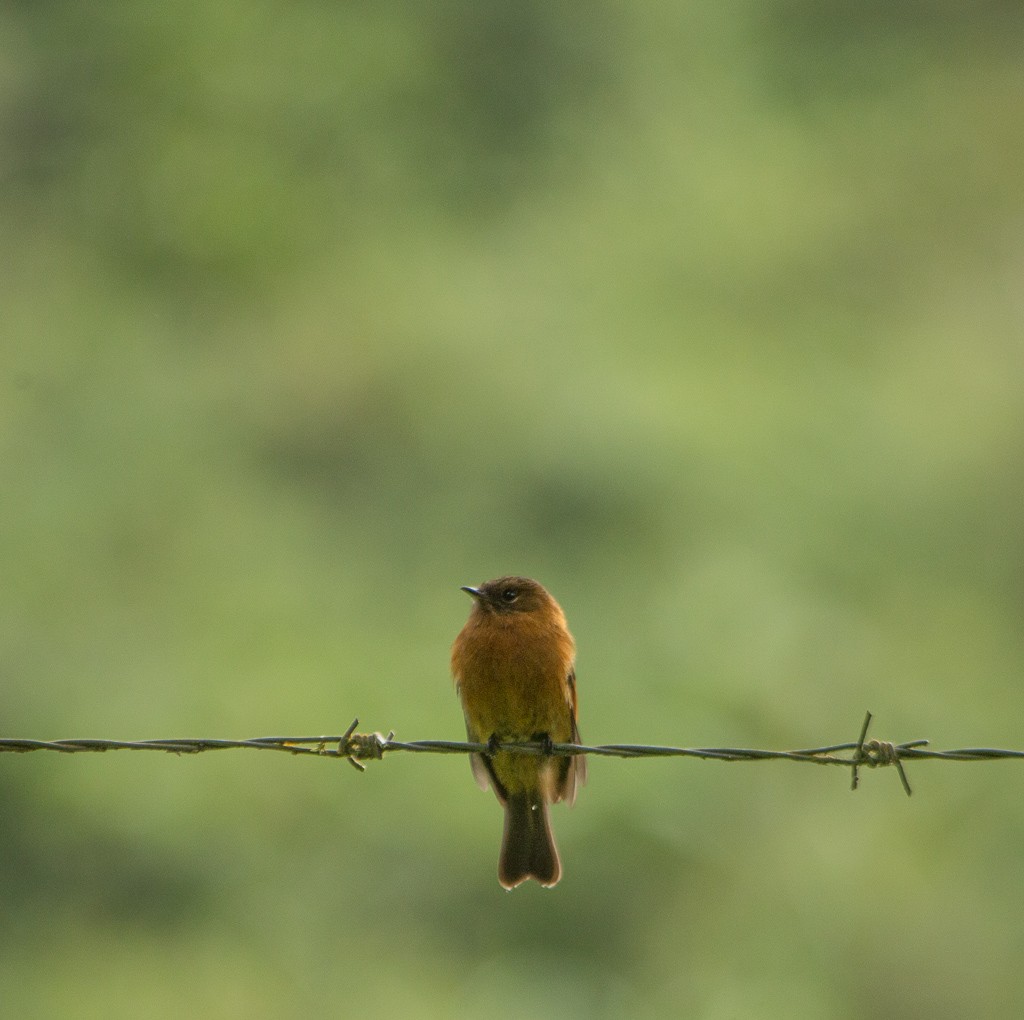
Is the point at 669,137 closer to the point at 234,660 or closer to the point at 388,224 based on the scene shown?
the point at 388,224

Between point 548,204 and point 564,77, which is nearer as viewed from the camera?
point 548,204

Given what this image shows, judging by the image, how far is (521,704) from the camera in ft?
23.6

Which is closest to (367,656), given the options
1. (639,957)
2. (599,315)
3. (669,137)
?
(639,957)

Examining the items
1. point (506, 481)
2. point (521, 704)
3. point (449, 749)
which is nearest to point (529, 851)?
point (521, 704)

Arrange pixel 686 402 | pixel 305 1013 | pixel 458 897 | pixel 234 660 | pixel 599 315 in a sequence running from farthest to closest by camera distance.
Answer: pixel 599 315 < pixel 686 402 < pixel 234 660 < pixel 458 897 < pixel 305 1013

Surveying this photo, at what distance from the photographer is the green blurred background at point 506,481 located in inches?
549

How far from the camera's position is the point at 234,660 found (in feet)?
49.8

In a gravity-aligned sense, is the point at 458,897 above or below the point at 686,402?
below

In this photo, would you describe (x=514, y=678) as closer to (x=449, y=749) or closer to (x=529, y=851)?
(x=529, y=851)

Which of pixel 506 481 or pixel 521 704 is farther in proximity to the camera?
pixel 506 481

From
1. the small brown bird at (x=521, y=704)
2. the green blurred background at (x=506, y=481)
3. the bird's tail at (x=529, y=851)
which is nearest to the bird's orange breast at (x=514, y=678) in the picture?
the small brown bird at (x=521, y=704)

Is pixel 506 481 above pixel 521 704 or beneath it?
above

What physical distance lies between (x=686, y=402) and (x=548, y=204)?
21.6 feet

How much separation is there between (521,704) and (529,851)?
820 mm
